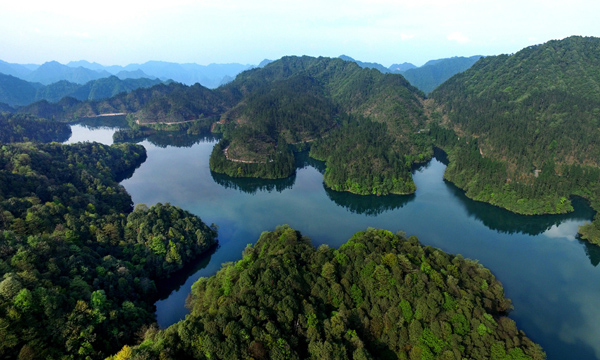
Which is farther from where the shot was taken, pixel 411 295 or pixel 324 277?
pixel 324 277

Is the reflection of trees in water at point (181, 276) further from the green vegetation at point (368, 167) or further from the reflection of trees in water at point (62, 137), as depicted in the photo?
the reflection of trees in water at point (62, 137)

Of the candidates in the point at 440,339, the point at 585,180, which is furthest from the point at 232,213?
the point at 585,180

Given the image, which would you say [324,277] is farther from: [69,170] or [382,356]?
[69,170]

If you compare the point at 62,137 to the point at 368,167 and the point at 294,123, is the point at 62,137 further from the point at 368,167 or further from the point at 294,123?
the point at 368,167

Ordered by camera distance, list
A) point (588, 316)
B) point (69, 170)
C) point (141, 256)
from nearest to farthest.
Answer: point (588, 316) < point (141, 256) < point (69, 170)

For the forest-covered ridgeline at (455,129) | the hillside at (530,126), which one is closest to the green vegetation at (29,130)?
the forest-covered ridgeline at (455,129)

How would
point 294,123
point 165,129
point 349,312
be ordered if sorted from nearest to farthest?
point 349,312 → point 294,123 → point 165,129

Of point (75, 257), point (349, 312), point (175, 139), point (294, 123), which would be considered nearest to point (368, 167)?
point (349, 312)
